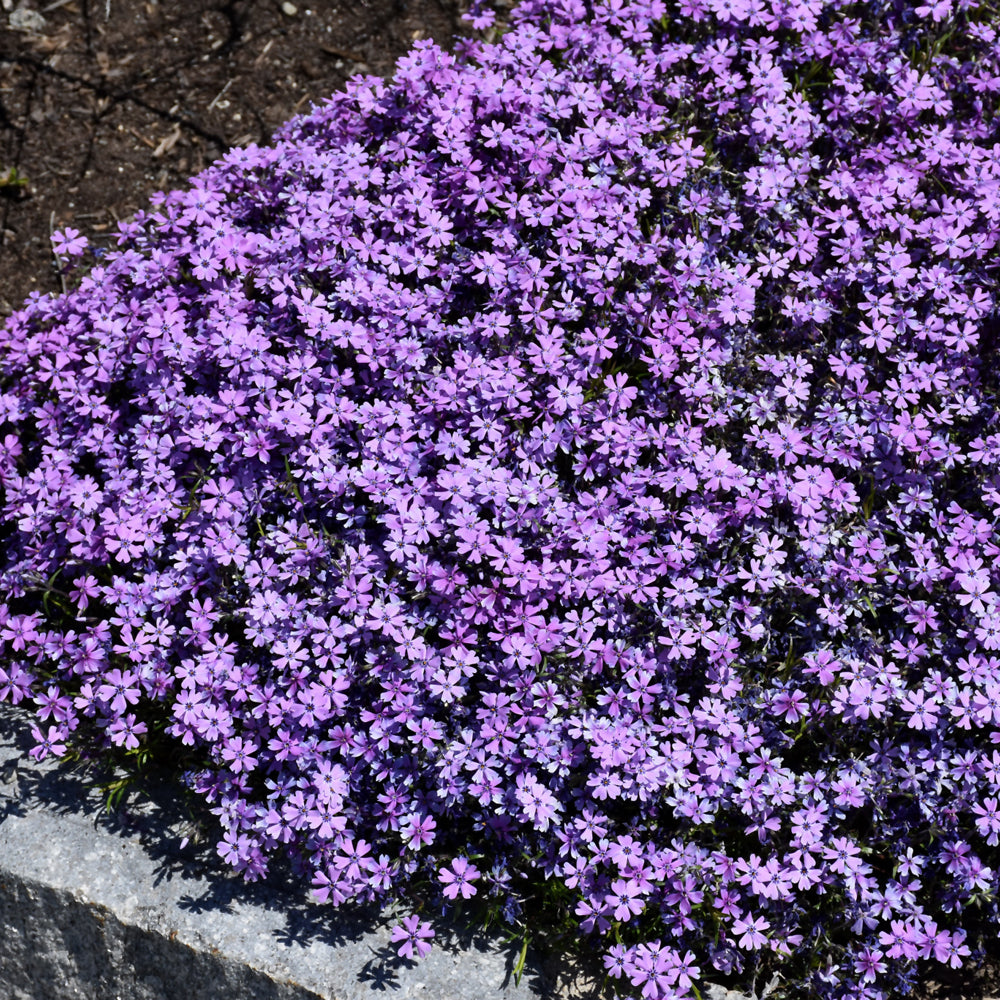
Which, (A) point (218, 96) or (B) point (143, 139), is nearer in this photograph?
(B) point (143, 139)

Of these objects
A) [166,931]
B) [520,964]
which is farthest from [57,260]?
[520,964]

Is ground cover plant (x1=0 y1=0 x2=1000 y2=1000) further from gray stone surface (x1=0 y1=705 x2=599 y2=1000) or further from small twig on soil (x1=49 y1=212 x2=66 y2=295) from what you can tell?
small twig on soil (x1=49 y1=212 x2=66 y2=295)

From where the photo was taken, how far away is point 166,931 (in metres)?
3.29

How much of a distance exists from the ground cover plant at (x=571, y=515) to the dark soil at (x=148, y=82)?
131cm

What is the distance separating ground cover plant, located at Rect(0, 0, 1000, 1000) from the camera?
126 inches

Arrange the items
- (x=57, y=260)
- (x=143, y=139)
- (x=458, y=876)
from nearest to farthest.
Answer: (x=458, y=876), (x=57, y=260), (x=143, y=139)

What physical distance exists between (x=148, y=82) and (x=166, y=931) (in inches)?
169

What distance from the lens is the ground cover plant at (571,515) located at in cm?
319

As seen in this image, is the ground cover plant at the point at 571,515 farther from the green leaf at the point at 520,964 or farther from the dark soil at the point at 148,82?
the dark soil at the point at 148,82

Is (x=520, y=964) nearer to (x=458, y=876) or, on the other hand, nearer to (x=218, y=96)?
(x=458, y=876)

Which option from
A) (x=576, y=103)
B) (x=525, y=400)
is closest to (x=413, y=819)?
(x=525, y=400)

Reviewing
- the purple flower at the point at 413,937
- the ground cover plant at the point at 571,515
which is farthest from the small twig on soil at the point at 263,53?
the purple flower at the point at 413,937

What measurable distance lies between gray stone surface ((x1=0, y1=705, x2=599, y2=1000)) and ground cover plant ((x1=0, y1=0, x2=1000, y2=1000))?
16cm

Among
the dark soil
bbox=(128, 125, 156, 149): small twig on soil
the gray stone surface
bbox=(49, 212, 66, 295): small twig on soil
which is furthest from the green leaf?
bbox=(128, 125, 156, 149): small twig on soil
